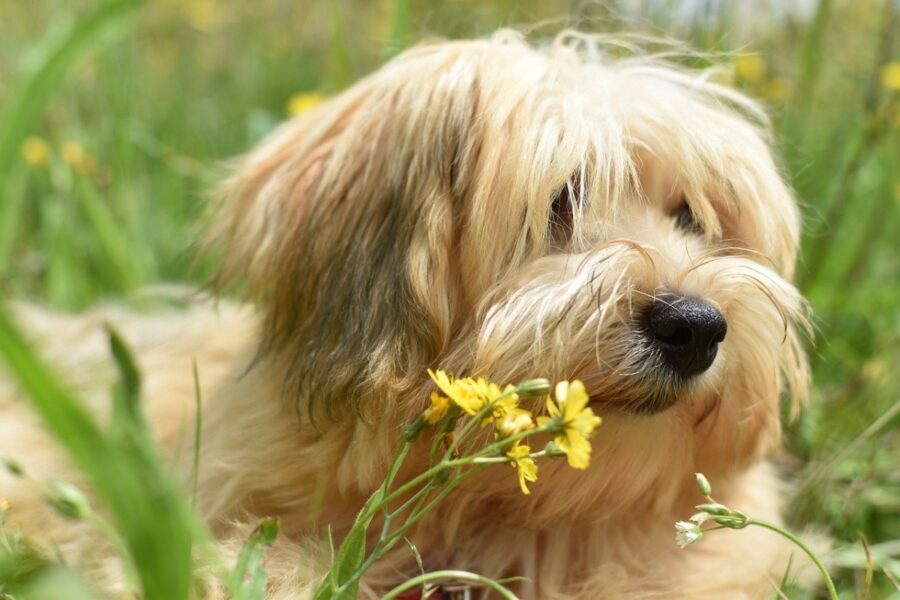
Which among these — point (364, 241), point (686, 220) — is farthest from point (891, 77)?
point (364, 241)

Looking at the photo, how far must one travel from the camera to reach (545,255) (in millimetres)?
1592

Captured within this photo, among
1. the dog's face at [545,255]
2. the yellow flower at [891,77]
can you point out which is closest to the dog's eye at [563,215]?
the dog's face at [545,255]

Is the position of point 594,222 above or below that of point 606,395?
above

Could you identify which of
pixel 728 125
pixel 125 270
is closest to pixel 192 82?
pixel 125 270

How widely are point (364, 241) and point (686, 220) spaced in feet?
1.89

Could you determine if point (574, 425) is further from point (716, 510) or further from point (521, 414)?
point (716, 510)

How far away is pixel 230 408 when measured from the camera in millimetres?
1855

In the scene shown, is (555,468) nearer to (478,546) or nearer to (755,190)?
(478,546)

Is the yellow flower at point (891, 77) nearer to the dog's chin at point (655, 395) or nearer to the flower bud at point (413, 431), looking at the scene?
the dog's chin at point (655, 395)

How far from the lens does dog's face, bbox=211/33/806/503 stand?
1.43 m

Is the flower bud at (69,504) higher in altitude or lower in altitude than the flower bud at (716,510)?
higher

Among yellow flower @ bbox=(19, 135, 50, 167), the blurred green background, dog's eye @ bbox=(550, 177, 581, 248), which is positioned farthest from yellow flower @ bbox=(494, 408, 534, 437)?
yellow flower @ bbox=(19, 135, 50, 167)

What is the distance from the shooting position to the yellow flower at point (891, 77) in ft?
8.97

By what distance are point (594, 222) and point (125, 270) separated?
2.02 metres
